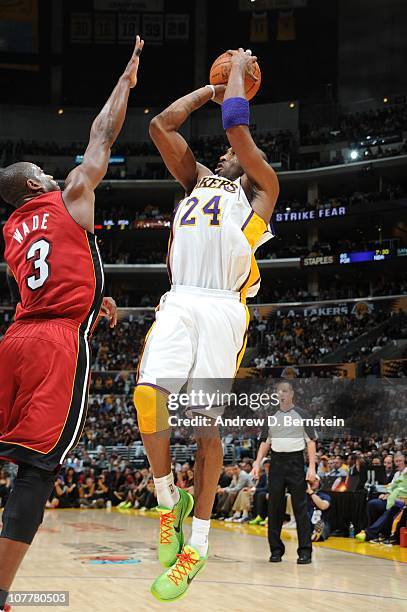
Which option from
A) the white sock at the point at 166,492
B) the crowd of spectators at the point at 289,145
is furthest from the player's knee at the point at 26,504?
the crowd of spectators at the point at 289,145

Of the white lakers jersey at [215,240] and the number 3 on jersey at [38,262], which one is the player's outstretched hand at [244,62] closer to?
the white lakers jersey at [215,240]

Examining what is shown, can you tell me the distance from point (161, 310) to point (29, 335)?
31.3 inches

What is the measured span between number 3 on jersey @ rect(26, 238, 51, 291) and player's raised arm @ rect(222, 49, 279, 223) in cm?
116

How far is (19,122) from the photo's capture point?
4200 cm

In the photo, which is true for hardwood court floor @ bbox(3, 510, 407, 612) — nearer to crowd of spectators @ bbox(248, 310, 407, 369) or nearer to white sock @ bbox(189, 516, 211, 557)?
white sock @ bbox(189, 516, 211, 557)

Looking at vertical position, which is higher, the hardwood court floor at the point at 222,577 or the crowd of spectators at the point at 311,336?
the crowd of spectators at the point at 311,336

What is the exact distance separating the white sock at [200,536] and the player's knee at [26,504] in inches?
37.9

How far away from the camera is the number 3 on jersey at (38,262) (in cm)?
409

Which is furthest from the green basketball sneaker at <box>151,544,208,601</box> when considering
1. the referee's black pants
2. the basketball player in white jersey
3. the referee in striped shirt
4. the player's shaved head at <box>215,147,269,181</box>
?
the referee's black pants

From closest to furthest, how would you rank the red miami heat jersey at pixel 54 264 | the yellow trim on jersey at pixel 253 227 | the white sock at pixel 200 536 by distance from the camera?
1. the red miami heat jersey at pixel 54 264
2. the white sock at pixel 200 536
3. the yellow trim on jersey at pixel 253 227

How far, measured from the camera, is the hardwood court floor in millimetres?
7730

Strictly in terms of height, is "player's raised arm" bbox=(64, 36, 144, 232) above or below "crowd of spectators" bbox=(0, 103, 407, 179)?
below

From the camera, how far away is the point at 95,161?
4371 mm

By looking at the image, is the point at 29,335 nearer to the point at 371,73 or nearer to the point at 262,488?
the point at 262,488
